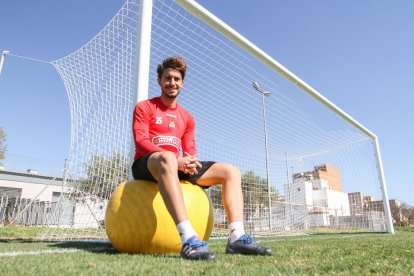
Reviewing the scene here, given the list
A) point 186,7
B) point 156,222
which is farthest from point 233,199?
point 186,7

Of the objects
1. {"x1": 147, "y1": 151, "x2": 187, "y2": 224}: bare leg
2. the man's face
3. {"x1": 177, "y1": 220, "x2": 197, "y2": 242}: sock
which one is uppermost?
the man's face

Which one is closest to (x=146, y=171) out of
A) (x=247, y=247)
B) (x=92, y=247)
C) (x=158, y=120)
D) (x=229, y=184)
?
(x=158, y=120)

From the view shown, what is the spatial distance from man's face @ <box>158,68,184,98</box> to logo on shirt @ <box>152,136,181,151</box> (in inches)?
14.4

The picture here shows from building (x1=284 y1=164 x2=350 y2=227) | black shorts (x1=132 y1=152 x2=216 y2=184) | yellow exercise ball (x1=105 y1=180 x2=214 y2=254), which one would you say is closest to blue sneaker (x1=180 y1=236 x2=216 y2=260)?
yellow exercise ball (x1=105 y1=180 x2=214 y2=254)

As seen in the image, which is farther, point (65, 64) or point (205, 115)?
point (205, 115)

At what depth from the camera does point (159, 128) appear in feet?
9.04

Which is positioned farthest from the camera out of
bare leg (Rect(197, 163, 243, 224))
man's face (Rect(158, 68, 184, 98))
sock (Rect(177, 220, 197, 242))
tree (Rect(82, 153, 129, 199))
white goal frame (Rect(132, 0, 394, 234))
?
tree (Rect(82, 153, 129, 199))

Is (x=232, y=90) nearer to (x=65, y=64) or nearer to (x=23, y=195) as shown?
(x=65, y=64)

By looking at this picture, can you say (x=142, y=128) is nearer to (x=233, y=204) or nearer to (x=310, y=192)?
(x=233, y=204)

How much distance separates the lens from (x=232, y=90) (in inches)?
293

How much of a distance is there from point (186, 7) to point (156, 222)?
3.55m

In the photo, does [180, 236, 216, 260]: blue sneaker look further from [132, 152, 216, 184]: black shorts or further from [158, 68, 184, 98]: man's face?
[158, 68, 184, 98]: man's face

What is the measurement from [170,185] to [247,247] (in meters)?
0.72

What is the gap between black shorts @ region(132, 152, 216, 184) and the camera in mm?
2443
